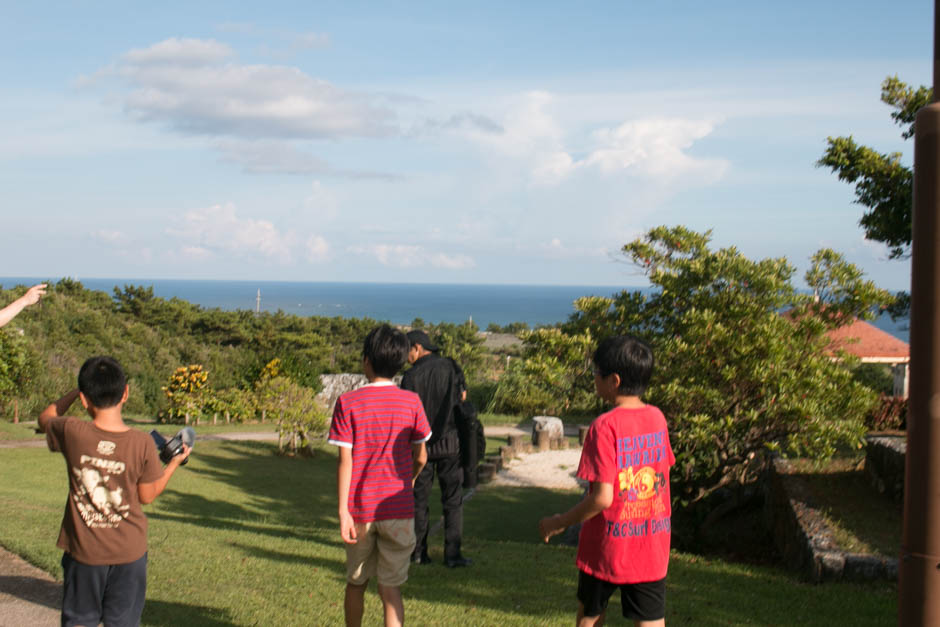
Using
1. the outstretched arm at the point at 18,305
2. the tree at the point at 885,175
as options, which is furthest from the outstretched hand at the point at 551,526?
the tree at the point at 885,175

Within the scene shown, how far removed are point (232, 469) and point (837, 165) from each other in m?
11.2

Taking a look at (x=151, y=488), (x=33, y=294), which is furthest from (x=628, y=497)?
(x=33, y=294)

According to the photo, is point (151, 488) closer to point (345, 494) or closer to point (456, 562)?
point (345, 494)

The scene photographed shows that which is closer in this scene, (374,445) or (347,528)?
(347,528)

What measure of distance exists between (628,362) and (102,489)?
89.7 inches

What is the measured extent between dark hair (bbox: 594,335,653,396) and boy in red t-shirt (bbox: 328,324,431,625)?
3.45 ft

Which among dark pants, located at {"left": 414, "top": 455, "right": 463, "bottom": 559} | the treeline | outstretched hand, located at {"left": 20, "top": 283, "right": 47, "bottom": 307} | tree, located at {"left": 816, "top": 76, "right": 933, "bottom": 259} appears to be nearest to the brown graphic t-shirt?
outstretched hand, located at {"left": 20, "top": 283, "right": 47, "bottom": 307}

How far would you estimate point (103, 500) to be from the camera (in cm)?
334

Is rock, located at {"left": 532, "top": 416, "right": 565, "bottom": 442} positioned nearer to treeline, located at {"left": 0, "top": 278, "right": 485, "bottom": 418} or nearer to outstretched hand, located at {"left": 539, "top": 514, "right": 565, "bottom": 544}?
treeline, located at {"left": 0, "top": 278, "right": 485, "bottom": 418}

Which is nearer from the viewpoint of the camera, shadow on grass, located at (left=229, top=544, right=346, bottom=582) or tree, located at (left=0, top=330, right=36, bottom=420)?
shadow on grass, located at (left=229, top=544, right=346, bottom=582)

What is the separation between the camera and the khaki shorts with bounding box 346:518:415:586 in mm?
3969

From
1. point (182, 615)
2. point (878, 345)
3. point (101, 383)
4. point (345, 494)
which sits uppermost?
point (101, 383)

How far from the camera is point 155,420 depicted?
2283cm

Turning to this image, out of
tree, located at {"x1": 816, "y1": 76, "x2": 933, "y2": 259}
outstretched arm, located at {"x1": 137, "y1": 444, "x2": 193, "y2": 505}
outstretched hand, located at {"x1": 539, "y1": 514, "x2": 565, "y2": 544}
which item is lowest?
outstretched hand, located at {"x1": 539, "y1": 514, "x2": 565, "y2": 544}
